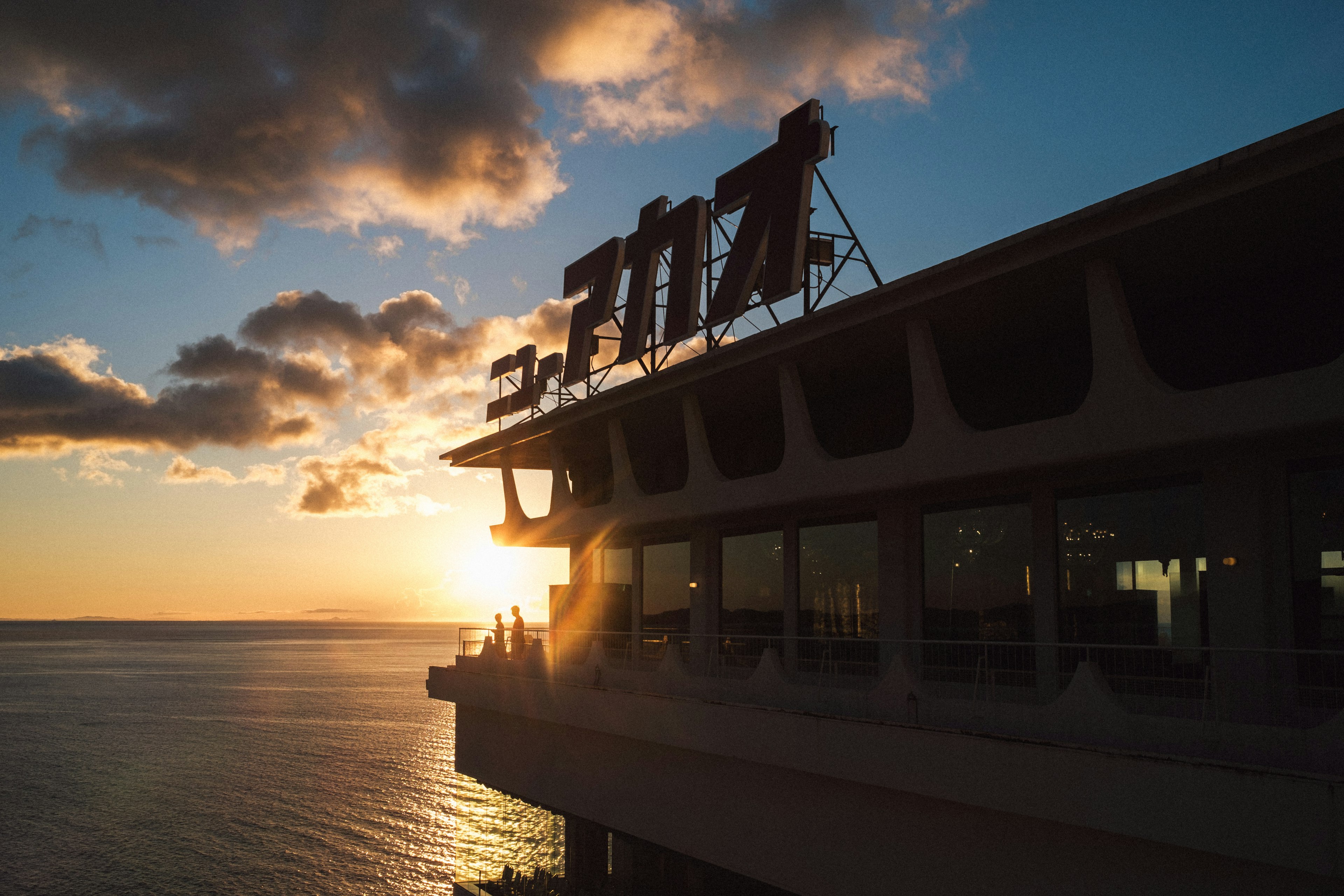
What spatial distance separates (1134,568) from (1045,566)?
164 cm

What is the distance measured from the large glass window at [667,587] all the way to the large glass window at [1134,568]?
41.9 ft

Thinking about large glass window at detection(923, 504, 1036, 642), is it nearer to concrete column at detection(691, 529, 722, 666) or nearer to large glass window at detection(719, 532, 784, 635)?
large glass window at detection(719, 532, 784, 635)

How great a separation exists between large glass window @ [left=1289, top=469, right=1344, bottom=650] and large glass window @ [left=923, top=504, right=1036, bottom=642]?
175 inches

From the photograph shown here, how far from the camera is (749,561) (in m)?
25.0

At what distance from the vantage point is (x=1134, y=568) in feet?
50.6

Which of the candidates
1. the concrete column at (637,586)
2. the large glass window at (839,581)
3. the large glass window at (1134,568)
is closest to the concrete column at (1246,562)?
the large glass window at (1134,568)

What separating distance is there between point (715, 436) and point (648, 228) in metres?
6.37

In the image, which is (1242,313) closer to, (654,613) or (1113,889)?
(1113,889)

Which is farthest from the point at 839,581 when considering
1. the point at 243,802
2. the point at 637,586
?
the point at 243,802

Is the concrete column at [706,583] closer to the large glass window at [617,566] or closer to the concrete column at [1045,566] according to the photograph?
the large glass window at [617,566]

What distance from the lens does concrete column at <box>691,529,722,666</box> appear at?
26047 millimetres

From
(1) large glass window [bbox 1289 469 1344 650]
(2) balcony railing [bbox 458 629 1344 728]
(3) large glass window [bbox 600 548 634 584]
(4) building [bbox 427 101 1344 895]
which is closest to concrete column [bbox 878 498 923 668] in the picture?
(4) building [bbox 427 101 1344 895]

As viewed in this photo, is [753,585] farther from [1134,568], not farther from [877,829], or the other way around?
[877,829]

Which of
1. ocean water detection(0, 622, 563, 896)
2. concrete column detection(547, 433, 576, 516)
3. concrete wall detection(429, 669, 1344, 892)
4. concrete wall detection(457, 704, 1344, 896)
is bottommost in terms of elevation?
ocean water detection(0, 622, 563, 896)
